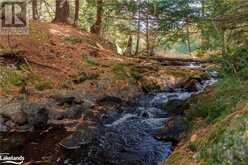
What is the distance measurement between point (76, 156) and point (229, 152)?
3.47 metres

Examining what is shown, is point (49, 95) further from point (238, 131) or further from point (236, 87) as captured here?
point (238, 131)

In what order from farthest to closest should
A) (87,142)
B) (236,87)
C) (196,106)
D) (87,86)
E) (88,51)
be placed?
(88,51)
(87,86)
(196,106)
(87,142)
(236,87)

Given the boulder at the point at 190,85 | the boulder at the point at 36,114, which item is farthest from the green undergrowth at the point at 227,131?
the boulder at the point at 190,85

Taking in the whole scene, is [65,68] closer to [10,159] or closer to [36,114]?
[36,114]

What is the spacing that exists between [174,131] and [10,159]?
3448 mm

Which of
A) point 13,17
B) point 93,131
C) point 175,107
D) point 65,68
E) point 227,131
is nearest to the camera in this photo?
point 227,131

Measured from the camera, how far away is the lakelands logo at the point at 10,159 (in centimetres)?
600

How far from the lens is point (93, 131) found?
7793mm

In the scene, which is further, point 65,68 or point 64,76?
point 65,68

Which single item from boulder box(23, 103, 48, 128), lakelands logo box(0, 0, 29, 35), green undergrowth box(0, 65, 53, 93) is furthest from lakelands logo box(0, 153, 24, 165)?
lakelands logo box(0, 0, 29, 35)

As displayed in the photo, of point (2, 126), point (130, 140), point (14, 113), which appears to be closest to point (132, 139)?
point (130, 140)

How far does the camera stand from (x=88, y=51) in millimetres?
13086

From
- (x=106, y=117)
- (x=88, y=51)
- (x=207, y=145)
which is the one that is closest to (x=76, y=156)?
(x=106, y=117)

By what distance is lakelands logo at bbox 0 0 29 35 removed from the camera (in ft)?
38.4
